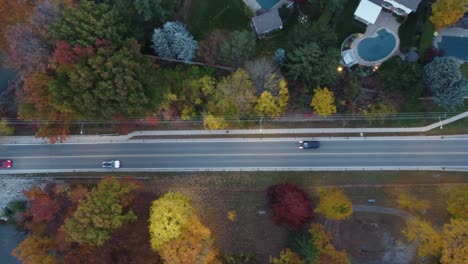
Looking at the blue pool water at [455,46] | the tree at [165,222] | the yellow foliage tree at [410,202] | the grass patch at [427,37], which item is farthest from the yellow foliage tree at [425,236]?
the tree at [165,222]

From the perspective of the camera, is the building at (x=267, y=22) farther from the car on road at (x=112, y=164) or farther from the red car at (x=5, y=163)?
the red car at (x=5, y=163)

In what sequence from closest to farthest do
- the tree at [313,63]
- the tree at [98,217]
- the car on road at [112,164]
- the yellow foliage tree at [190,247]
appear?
the tree at [98,217] < the yellow foliage tree at [190,247] < the tree at [313,63] < the car on road at [112,164]

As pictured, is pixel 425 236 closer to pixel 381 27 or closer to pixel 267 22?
pixel 381 27

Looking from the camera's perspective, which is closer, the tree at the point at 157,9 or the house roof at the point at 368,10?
the tree at the point at 157,9

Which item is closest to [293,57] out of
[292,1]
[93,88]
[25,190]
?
[292,1]

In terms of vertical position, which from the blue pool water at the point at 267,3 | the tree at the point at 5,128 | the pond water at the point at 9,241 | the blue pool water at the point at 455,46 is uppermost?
the blue pool water at the point at 267,3

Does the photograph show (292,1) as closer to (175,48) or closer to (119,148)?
(175,48)

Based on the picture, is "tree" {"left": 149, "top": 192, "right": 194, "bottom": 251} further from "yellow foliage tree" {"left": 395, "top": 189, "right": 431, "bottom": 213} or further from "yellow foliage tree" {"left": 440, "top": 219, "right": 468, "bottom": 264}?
"yellow foliage tree" {"left": 440, "top": 219, "right": 468, "bottom": 264}

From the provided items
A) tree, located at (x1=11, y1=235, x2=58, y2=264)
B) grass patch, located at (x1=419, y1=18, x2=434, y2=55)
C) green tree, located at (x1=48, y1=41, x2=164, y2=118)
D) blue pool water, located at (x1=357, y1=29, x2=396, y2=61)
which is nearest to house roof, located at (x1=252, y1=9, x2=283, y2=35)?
blue pool water, located at (x1=357, y1=29, x2=396, y2=61)
